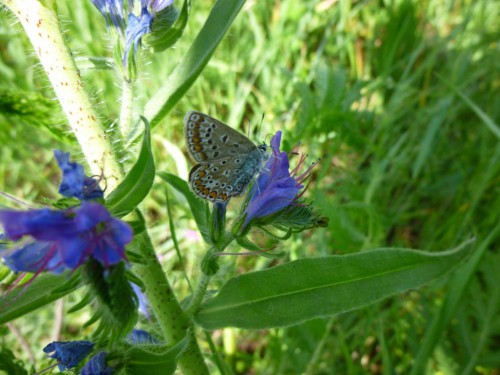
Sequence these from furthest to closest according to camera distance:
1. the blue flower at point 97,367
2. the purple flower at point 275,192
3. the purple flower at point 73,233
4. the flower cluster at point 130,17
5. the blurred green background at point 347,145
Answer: the blurred green background at point 347,145 → the flower cluster at point 130,17 → the purple flower at point 275,192 → the blue flower at point 97,367 → the purple flower at point 73,233

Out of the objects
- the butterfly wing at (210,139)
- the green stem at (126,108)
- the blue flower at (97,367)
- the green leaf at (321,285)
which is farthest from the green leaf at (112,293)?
the green stem at (126,108)

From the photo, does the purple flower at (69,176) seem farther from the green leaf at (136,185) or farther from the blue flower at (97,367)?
the blue flower at (97,367)

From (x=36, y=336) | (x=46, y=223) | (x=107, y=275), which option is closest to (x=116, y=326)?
(x=107, y=275)

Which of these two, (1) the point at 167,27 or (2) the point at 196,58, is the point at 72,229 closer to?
(2) the point at 196,58

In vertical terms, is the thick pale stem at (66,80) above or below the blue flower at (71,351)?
above

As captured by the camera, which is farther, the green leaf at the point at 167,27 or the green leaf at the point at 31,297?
the green leaf at the point at 167,27

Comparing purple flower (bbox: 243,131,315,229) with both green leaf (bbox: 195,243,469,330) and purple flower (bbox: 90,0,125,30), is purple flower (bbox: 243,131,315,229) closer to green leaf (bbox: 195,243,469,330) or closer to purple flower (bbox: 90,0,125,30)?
green leaf (bbox: 195,243,469,330)
